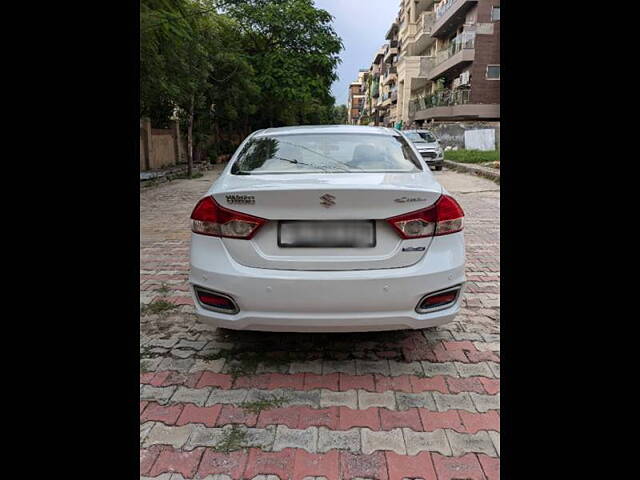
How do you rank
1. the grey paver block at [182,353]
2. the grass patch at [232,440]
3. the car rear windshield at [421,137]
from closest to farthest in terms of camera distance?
the grass patch at [232,440] < the grey paver block at [182,353] < the car rear windshield at [421,137]

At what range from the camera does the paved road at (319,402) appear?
219 centimetres

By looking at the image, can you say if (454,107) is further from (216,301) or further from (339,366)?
(216,301)

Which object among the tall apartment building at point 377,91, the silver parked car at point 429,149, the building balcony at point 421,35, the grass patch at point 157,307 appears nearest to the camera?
the grass patch at point 157,307

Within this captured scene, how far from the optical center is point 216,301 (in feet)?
9.32

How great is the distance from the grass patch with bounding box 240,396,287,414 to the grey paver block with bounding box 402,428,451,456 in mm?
697

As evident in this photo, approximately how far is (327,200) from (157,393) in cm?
150

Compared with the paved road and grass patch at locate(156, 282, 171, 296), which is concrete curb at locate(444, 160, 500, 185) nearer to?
grass patch at locate(156, 282, 171, 296)

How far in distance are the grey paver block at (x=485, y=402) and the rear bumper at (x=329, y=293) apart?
0.49m

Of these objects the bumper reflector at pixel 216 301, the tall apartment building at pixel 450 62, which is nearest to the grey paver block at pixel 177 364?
the bumper reflector at pixel 216 301

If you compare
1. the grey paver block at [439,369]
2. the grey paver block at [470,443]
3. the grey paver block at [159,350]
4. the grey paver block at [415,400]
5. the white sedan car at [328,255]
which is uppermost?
the white sedan car at [328,255]

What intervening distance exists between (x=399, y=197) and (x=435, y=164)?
57.1ft

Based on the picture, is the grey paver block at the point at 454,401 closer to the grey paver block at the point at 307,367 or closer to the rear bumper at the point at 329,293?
the rear bumper at the point at 329,293

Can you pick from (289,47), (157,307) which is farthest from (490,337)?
(289,47)
